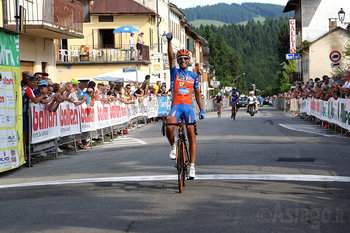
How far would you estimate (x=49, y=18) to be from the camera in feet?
89.2

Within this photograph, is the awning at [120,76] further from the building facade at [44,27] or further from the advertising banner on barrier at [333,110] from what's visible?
the advertising banner on barrier at [333,110]

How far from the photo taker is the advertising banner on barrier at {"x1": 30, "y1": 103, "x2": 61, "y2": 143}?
43.7ft

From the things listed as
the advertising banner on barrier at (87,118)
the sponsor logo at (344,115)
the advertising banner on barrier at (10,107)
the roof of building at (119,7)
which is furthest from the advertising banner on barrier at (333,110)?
the roof of building at (119,7)

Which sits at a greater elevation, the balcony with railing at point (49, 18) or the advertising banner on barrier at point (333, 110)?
the balcony with railing at point (49, 18)

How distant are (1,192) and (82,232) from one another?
3.73m

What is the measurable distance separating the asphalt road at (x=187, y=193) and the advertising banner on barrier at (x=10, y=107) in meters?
0.34

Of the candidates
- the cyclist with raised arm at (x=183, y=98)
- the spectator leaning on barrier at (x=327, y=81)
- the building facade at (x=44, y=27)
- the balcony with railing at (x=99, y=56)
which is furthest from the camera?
the balcony with railing at (x=99, y=56)

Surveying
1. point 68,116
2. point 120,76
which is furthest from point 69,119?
point 120,76

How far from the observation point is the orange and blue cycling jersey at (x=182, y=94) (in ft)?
31.3

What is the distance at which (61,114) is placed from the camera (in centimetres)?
1518

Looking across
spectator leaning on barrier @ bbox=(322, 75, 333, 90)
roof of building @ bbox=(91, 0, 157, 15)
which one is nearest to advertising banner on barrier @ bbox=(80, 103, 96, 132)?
spectator leaning on barrier @ bbox=(322, 75, 333, 90)

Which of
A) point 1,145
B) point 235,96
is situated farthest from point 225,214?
point 235,96

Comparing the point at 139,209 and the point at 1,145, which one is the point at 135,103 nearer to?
the point at 1,145

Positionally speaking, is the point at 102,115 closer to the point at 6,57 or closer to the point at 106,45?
the point at 6,57
